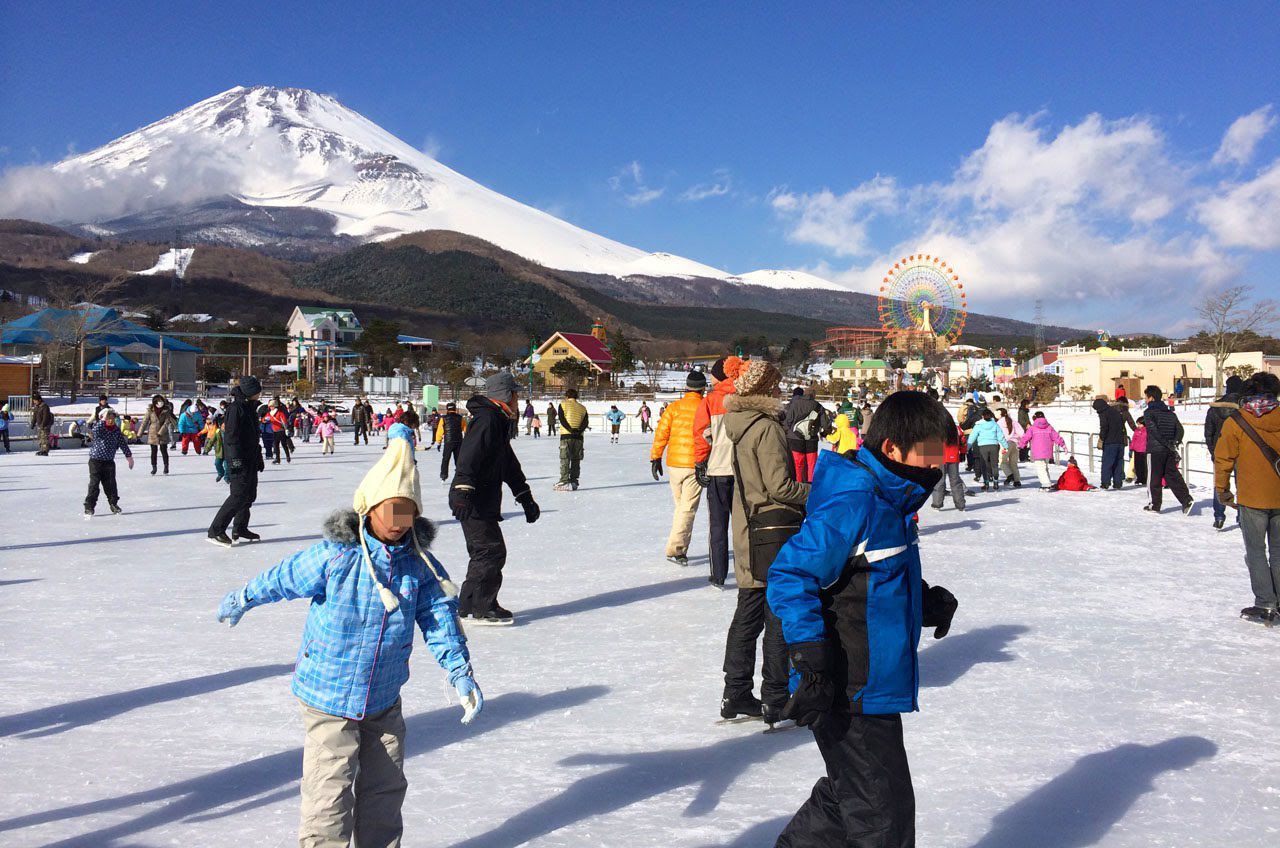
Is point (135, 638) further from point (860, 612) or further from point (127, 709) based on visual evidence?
point (860, 612)

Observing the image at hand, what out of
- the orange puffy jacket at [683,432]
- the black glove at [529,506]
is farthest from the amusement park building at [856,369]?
the black glove at [529,506]

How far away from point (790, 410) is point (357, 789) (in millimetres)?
5062

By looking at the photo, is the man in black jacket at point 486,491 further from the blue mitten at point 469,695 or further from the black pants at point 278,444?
the black pants at point 278,444

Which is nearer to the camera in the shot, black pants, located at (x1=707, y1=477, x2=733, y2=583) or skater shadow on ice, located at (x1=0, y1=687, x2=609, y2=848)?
skater shadow on ice, located at (x1=0, y1=687, x2=609, y2=848)

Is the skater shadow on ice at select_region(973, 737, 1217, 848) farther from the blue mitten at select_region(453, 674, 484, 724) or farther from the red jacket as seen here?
the red jacket

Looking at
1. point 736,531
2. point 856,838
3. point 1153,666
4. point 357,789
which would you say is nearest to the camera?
point 856,838

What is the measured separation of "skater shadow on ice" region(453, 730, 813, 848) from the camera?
2.97 meters

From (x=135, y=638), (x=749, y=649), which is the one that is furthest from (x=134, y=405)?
(x=749, y=649)

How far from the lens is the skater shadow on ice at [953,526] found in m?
9.66

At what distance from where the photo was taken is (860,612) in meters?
2.21

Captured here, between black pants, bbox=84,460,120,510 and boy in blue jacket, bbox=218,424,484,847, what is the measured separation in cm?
900

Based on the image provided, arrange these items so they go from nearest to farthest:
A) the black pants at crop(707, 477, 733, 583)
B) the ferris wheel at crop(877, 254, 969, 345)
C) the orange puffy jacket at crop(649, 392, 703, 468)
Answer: the black pants at crop(707, 477, 733, 583), the orange puffy jacket at crop(649, 392, 703, 468), the ferris wheel at crop(877, 254, 969, 345)

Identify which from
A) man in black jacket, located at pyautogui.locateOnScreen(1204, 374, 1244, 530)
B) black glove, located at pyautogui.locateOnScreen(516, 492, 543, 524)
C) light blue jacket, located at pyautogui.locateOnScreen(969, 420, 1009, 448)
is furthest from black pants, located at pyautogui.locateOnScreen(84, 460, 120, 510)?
man in black jacket, located at pyautogui.locateOnScreen(1204, 374, 1244, 530)

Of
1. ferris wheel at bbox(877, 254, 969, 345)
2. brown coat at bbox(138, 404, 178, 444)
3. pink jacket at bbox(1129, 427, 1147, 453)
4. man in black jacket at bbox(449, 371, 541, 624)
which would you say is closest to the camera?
man in black jacket at bbox(449, 371, 541, 624)
